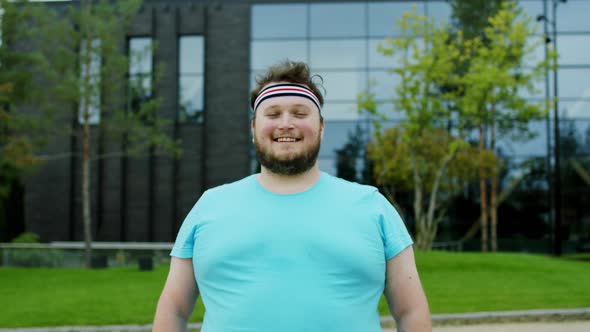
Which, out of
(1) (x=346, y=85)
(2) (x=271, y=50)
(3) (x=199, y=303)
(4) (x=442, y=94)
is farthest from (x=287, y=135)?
(2) (x=271, y=50)

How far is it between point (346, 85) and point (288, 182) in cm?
2715

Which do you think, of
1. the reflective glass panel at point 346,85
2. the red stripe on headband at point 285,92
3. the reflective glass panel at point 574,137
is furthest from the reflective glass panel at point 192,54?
the red stripe on headband at point 285,92

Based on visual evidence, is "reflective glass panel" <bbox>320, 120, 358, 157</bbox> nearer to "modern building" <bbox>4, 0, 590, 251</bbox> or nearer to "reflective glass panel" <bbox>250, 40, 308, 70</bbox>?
"modern building" <bbox>4, 0, 590, 251</bbox>

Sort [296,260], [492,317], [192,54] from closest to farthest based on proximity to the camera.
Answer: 1. [296,260]
2. [492,317]
3. [192,54]

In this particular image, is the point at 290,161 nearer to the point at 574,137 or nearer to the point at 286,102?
the point at 286,102

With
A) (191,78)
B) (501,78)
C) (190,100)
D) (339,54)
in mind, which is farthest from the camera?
(191,78)

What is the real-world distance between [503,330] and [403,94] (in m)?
12.5

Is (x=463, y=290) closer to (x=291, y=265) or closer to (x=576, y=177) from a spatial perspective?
(x=291, y=265)

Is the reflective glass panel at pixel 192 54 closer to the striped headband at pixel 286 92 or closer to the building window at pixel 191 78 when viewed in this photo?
the building window at pixel 191 78

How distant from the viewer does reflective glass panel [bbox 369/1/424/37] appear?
97.3 ft

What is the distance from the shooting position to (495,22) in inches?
808

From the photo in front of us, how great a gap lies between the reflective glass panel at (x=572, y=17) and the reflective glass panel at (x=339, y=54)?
913cm

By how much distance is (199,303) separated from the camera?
10742mm

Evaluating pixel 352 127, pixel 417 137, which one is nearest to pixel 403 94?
pixel 417 137
